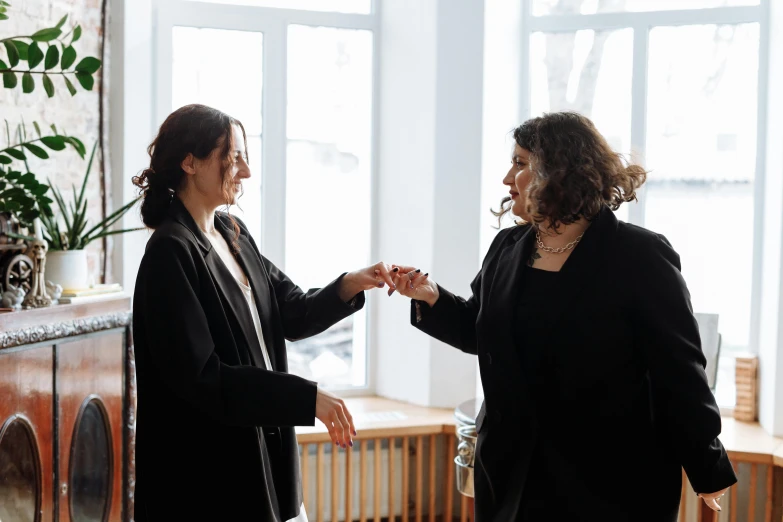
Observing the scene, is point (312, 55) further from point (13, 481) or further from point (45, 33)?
point (13, 481)

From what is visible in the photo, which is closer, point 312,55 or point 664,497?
point 664,497

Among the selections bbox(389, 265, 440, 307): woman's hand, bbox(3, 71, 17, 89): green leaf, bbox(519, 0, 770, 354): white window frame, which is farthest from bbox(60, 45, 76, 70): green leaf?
bbox(519, 0, 770, 354): white window frame

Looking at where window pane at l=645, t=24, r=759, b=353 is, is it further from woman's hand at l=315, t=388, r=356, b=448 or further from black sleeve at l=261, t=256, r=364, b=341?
woman's hand at l=315, t=388, r=356, b=448

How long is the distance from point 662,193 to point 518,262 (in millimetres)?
2444

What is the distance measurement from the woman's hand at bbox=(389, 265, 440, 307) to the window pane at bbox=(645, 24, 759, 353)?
7.46 ft

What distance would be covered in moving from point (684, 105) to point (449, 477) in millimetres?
2181

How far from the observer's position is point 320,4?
419 cm

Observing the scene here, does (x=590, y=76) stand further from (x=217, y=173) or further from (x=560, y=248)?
(x=217, y=173)

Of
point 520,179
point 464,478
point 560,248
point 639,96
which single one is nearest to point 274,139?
point 639,96

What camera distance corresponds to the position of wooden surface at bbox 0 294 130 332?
2328 mm

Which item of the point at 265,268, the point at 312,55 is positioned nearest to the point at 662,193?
the point at 312,55

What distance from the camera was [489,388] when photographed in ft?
6.41

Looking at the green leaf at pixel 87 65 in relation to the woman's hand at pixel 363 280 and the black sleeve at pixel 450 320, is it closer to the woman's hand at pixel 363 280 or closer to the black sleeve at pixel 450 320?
the woman's hand at pixel 363 280

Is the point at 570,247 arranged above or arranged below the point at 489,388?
above
